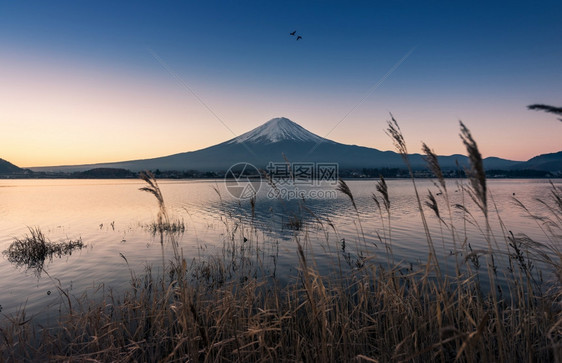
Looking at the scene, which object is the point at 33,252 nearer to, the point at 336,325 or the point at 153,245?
the point at 153,245

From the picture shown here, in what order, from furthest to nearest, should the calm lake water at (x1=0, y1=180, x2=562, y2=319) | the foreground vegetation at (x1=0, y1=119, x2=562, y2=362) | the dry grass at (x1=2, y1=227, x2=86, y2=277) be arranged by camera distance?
the dry grass at (x1=2, y1=227, x2=86, y2=277) < the calm lake water at (x1=0, y1=180, x2=562, y2=319) < the foreground vegetation at (x1=0, y1=119, x2=562, y2=362)

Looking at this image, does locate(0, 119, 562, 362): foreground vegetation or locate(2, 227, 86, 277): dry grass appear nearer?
locate(0, 119, 562, 362): foreground vegetation

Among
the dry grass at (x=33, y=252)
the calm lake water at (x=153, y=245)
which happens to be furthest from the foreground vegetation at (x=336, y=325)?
the dry grass at (x=33, y=252)

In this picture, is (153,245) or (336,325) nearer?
(336,325)

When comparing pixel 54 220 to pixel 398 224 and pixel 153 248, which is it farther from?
pixel 398 224

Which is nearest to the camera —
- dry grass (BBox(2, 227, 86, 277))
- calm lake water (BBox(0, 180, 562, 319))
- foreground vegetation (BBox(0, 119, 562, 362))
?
foreground vegetation (BBox(0, 119, 562, 362))

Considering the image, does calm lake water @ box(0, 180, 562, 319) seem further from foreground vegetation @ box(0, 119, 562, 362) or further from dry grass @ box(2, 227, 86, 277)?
foreground vegetation @ box(0, 119, 562, 362)

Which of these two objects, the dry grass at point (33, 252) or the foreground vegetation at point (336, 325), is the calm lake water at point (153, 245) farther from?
the foreground vegetation at point (336, 325)

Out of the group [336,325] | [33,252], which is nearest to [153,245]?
[33,252]

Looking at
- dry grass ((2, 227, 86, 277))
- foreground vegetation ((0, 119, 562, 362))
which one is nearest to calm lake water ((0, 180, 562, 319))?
dry grass ((2, 227, 86, 277))

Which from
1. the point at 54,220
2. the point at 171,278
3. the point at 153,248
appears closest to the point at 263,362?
the point at 171,278

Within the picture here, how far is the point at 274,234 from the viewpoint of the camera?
17.4 metres

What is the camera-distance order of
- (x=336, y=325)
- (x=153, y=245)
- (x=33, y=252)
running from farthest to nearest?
(x=153, y=245)
(x=33, y=252)
(x=336, y=325)

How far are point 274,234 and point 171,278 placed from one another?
9021 mm
